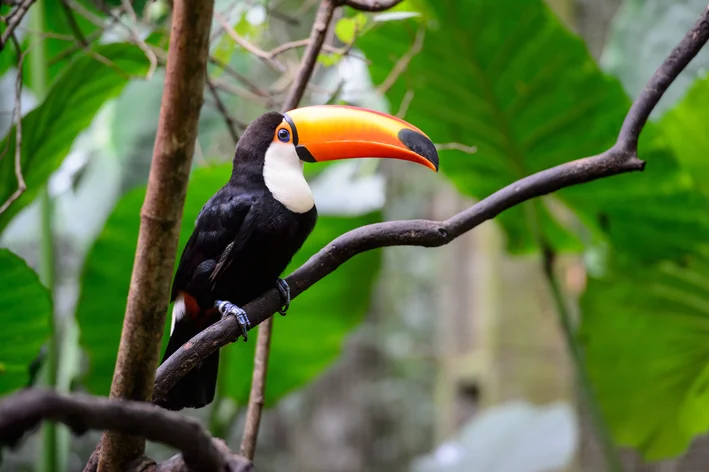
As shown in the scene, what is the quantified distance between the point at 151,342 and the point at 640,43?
1506mm

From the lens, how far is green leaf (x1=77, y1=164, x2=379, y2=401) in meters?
1.43

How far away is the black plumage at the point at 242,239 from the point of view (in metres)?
0.99

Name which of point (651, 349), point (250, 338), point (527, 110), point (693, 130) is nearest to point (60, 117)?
point (250, 338)

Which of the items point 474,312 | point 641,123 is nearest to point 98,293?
point 641,123

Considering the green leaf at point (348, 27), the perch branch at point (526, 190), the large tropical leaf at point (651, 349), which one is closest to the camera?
the perch branch at point (526, 190)

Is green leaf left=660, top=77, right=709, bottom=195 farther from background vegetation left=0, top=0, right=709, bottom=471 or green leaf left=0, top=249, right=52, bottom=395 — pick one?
green leaf left=0, top=249, right=52, bottom=395

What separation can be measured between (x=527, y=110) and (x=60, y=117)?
945 mm

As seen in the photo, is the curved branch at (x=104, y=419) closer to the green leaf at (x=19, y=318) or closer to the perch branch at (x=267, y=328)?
the perch branch at (x=267, y=328)

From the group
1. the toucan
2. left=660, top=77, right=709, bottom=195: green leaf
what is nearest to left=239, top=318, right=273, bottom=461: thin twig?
the toucan

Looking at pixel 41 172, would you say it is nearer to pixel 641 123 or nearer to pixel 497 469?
pixel 641 123

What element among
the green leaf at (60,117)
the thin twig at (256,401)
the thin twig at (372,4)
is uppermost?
the thin twig at (372,4)

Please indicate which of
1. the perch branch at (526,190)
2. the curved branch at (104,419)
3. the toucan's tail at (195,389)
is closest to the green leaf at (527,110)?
the perch branch at (526,190)

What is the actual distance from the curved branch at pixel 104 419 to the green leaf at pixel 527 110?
970mm

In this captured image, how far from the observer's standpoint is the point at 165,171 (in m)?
0.69
